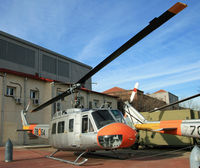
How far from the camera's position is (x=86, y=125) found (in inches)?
364

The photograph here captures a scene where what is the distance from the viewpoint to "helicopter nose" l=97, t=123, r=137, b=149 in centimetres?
822

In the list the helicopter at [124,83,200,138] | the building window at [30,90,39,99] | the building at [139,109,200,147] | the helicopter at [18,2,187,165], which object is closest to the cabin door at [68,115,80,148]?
the helicopter at [18,2,187,165]

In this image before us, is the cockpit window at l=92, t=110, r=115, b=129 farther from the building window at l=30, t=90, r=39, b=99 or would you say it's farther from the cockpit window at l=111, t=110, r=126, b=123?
the building window at l=30, t=90, r=39, b=99

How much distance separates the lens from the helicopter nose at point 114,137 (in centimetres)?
822

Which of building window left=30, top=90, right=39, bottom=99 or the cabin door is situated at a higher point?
building window left=30, top=90, right=39, bottom=99

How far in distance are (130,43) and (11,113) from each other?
1635cm

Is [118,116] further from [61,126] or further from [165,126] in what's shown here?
[165,126]

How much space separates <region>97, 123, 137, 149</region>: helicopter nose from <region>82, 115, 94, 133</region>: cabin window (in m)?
0.64

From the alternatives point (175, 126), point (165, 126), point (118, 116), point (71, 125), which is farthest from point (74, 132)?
point (175, 126)

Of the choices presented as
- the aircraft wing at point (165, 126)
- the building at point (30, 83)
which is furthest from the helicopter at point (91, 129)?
the aircraft wing at point (165, 126)

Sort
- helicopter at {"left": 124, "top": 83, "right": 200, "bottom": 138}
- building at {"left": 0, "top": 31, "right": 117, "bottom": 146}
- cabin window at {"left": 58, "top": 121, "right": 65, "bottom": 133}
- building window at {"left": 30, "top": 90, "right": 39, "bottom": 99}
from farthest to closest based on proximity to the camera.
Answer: building window at {"left": 30, "top": 90, "right": 39, "bottom": 99} < building at {"left": 0, "top": 31, "right": 117, "bottom": 146} < helicopter at {"left": 124, "top": 83, "right": 200, "bottom": 138} < cabin window at {"left": 58, "top": 121, "right": 65, "bottom": 133}

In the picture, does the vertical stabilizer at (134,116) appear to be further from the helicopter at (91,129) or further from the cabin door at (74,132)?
the cabin door at (74,132)

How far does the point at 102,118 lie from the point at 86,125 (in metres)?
0.80

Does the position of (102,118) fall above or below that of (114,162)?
above
